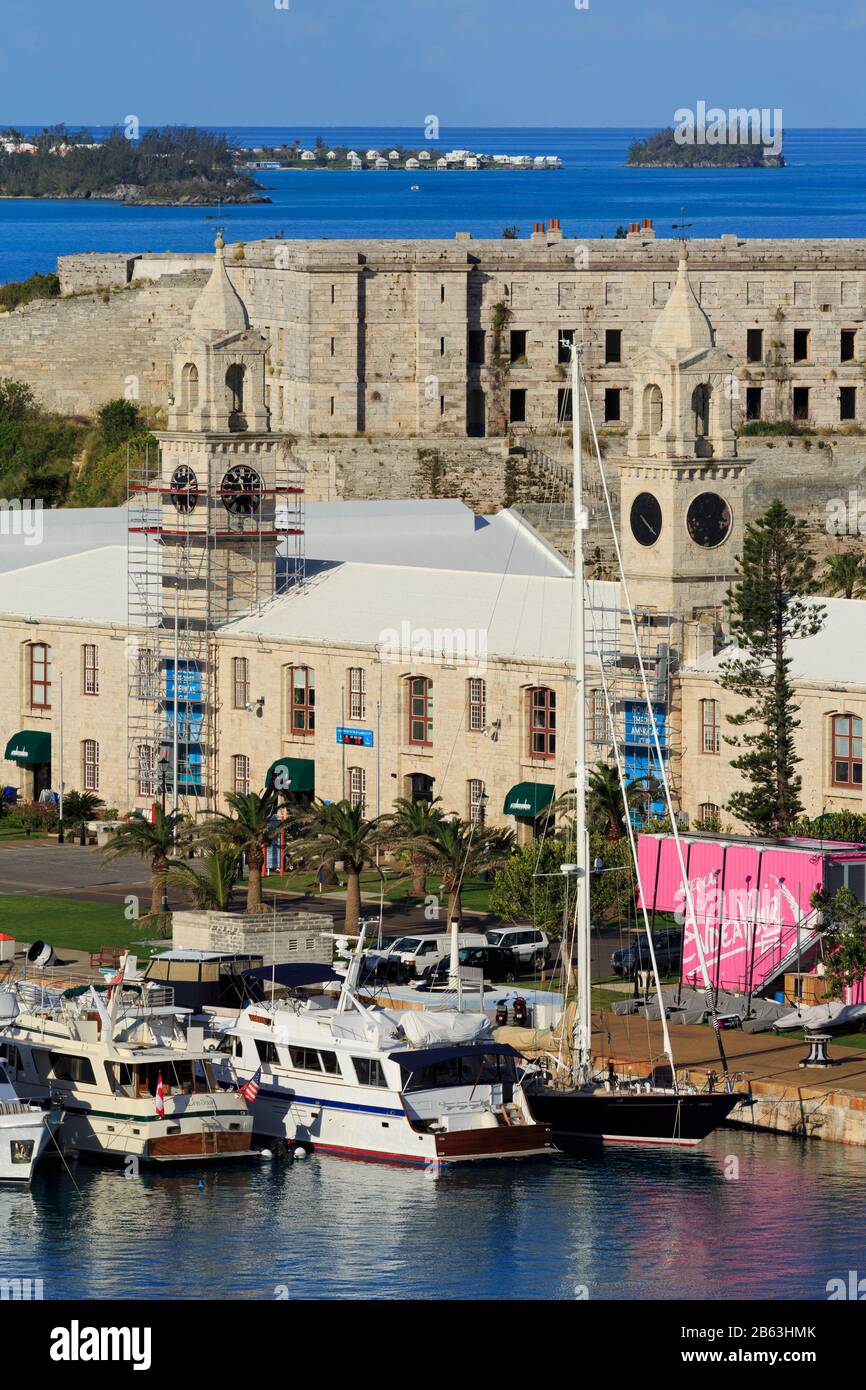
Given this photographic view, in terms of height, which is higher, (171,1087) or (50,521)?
(50,521)

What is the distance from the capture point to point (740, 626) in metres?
83.4

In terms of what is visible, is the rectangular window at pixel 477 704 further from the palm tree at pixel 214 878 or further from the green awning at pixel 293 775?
the palm tree at pixel 214 878

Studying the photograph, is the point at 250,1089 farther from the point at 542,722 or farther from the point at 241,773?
the point at 241,773

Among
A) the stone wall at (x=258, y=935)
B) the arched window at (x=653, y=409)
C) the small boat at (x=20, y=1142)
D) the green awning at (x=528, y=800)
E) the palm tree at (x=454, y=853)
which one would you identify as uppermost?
the arched window at (x=653, y=409)

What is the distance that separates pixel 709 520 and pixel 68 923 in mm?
19669

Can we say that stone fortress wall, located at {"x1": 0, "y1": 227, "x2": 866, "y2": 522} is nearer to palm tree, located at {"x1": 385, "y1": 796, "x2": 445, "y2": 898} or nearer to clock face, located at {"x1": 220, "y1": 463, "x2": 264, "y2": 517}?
clock face, located at {"x1": 220, "y1": 463, "x2": 264, "y2": 517}

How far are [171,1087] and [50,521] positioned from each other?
51.3 metres

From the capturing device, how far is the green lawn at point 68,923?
77.1 metres

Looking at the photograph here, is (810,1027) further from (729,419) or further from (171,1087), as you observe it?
(729,419)

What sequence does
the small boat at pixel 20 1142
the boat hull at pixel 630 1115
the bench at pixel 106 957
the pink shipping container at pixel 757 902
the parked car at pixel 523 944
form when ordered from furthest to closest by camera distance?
the parked car at pixel 523 944, the pink shipping container at pixel 757 902, the bench at pixel 106 957, the boat hull at pixel 630 1115, the small boat at pixel 20 1142

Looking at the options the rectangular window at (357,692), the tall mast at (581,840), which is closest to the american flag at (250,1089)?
the tall mast at (581,840)

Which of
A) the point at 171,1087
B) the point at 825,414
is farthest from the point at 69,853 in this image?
the point at 825,414

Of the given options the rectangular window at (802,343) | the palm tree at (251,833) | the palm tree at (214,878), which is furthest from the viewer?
the rectangular window at (802,343)

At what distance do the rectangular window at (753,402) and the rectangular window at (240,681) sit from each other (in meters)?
49.0
